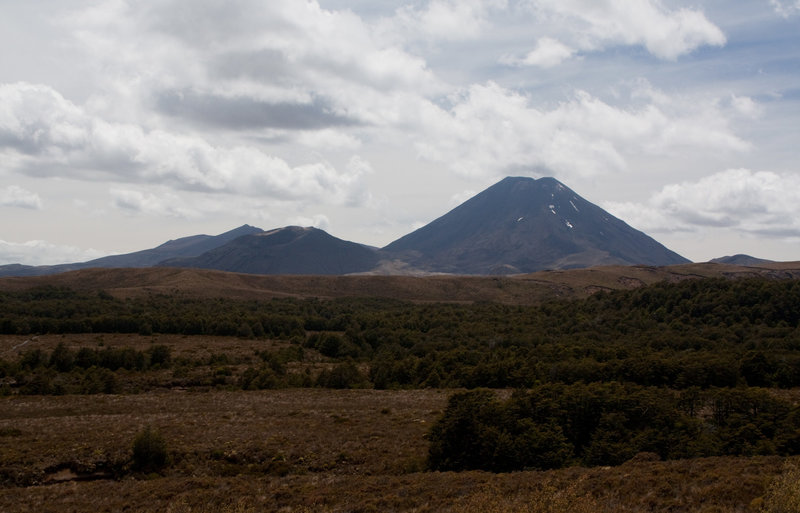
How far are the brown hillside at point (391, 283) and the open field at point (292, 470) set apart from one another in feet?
350

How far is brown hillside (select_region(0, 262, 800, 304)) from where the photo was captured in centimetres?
14600

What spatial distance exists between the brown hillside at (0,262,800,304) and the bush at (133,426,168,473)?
11388 centimetres

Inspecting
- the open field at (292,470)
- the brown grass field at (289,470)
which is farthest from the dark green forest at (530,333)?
the open field at (292,470)

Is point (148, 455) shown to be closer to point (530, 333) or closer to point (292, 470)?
point (292, 470)

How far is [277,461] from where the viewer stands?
23.0 metres

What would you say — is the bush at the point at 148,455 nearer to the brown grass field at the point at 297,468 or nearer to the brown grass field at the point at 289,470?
the brown grass field at the point at 297,468

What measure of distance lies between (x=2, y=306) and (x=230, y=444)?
Answer: 82.0 m

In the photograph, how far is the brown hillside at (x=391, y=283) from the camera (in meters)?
146

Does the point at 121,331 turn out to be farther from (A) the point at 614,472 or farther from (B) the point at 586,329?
(A) the point at 614,472

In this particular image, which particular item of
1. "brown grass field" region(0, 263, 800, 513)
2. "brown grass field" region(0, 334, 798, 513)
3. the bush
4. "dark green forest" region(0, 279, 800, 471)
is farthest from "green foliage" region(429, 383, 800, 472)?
the bush

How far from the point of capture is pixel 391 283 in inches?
6821

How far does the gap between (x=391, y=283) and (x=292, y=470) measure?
151 m

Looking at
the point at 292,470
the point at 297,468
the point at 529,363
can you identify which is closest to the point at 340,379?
the point at 529,363

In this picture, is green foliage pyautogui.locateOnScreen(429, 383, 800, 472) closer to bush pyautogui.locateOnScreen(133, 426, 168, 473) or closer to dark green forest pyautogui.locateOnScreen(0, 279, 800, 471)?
dark green forest pyautogui.locateOnScreen(0, 279, 800, 471)
